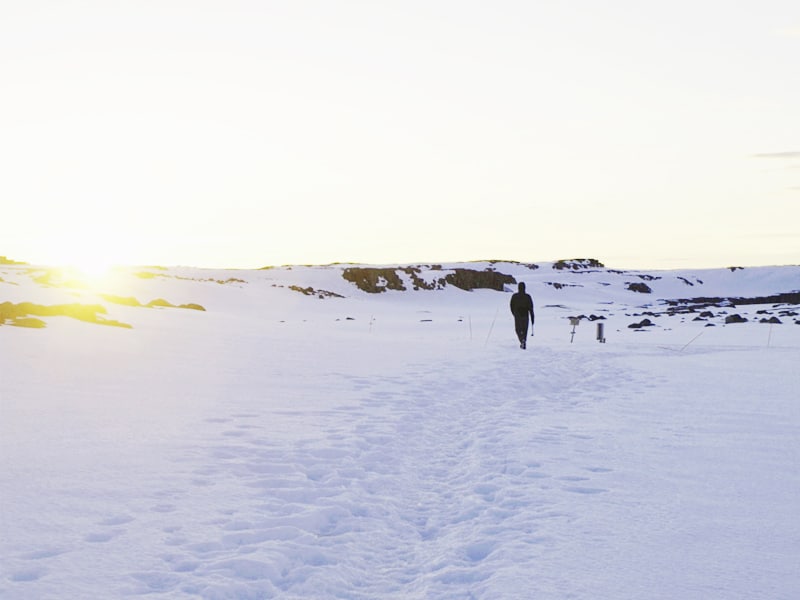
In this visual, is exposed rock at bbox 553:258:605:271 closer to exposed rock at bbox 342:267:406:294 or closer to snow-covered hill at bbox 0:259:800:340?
snow-covered hill at bbox 0:259:800:340

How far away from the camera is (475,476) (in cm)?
689

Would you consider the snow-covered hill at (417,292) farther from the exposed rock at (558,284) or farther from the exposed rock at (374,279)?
the exposed rock at (558,284)

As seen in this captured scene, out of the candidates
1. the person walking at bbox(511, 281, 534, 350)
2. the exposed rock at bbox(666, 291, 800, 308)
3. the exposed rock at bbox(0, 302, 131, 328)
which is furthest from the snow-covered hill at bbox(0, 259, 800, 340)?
the person walking at bbox(511, 281, 534, 350)

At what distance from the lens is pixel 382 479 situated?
671 centimetres

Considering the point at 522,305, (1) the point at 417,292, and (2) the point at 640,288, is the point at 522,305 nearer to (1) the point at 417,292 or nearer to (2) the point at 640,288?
(1) the point at 417,292

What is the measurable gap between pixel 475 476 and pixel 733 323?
25.6 metres

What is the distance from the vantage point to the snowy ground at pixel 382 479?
4.32 metres


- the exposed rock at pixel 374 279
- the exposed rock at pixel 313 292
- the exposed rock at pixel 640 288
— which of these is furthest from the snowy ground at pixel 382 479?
the exposed rock at pixel 640 288

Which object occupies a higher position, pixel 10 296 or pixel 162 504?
pixel 10 296

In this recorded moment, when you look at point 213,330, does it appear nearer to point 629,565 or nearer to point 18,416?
point 18,416

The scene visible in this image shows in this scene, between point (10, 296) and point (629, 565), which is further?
point (10, 296)

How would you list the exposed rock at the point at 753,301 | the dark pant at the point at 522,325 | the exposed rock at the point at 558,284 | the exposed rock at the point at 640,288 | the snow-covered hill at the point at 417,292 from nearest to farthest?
the dark pant at the point at 522,325 < the snow-covered hill at the point at 417,292 < the exposed rock at the point at 753,301 < the exposed rock at the point at 558,284 < the exposed rock at the point at 640,288

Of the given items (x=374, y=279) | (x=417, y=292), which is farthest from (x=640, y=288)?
(x=374, y=279)

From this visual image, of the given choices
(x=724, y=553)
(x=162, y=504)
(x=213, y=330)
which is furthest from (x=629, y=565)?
(x=213, y=330)
